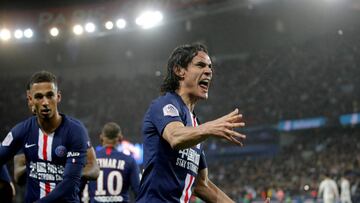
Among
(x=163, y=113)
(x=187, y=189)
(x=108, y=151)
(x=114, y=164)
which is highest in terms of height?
(x=108, y=151)

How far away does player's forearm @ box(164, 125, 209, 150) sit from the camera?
3268mm

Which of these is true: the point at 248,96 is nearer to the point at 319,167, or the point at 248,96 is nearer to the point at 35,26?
the point at 319,167

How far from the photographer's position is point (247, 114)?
1329 inches

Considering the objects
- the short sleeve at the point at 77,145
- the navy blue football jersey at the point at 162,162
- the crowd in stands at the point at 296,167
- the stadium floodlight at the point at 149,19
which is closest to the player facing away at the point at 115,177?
the short sleeve at the point at 77,145

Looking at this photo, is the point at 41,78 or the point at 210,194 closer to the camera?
the point at 210,194

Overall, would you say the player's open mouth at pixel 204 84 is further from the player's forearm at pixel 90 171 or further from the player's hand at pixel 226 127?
the player's forearm at pixel 90 171

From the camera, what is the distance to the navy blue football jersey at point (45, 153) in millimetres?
4578

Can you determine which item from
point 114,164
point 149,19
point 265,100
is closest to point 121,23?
point 149,19

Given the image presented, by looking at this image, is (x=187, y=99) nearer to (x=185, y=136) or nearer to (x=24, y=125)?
(x=185, y=136)

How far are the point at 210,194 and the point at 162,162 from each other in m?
0.84

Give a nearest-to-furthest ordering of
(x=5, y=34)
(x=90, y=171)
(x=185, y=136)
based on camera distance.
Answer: (x=185, y=136)
(x=90, y=171)
(x=5, y=34)

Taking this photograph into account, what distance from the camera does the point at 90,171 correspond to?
4.90 metres

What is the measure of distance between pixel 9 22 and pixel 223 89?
12.9 metres

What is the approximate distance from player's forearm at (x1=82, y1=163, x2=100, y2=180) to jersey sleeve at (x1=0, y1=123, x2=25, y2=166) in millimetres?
580
